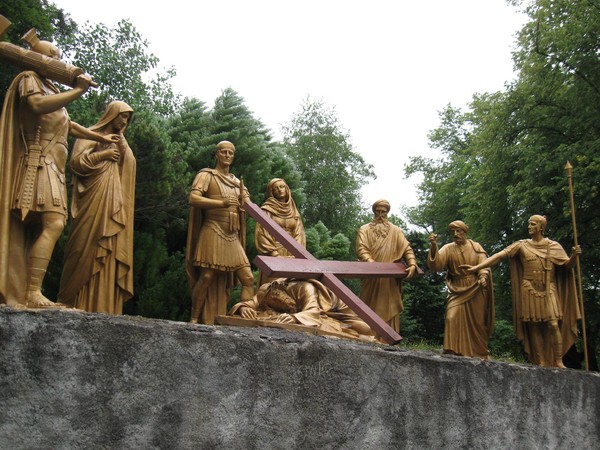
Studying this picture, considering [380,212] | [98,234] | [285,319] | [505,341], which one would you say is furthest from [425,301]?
[98,234]

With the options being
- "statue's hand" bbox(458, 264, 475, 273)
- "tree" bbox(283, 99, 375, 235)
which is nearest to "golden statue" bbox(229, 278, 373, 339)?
"statue's hand" bbox(458, 264, 475, 273)

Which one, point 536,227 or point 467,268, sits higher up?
point 536,227

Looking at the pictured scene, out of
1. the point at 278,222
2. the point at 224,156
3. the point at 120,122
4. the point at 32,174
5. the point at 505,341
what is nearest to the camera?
the point at 32,174

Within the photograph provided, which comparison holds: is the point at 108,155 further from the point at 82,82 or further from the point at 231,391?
the point at 231,391

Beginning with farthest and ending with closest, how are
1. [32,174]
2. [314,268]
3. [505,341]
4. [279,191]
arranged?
[505,341]
[279,191]
[314,268]
[32,174]

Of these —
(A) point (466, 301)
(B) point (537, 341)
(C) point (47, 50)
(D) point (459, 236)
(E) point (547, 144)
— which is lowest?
(B) point (537, 341)

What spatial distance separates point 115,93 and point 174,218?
5.28 metres

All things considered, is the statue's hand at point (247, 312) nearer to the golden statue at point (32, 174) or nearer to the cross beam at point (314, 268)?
the cross beam at point (314, 268)

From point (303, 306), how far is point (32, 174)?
312cm

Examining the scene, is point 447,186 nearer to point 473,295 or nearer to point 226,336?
point 473,295

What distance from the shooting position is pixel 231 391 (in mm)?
5910

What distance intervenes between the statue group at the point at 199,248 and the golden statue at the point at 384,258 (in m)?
0.01

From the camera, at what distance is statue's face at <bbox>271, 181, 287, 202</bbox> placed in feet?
34.5

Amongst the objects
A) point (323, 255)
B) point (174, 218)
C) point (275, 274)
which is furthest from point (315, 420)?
point (323, 255)
